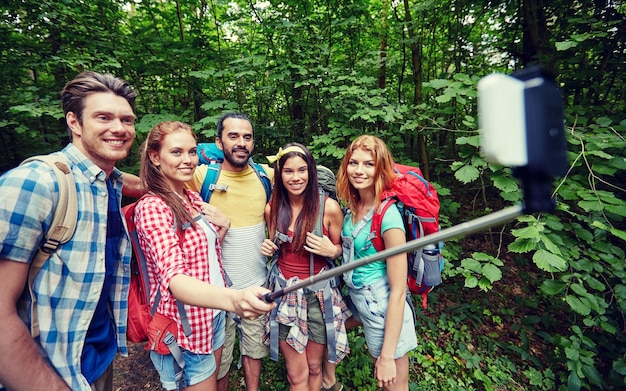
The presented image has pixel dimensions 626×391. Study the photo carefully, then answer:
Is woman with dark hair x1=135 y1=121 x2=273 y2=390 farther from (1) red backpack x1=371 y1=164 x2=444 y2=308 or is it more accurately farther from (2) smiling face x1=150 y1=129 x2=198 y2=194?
(1) red backpack x1=371 y1=164 x2=444 y2=308

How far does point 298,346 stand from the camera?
2432mm

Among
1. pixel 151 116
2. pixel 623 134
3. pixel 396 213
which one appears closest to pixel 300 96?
pixel 151 116

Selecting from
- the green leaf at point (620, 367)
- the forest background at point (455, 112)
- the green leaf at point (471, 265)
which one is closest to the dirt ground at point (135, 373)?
the forest background at point (455, 112)

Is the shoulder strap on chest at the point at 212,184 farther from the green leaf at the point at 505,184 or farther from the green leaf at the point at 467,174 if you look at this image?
the green leaf at the point at 505,184

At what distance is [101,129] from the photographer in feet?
5.21

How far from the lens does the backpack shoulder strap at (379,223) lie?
2150 mm

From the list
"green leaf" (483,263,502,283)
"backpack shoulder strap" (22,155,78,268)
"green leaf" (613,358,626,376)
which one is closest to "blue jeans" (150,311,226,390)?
"backpack shoulder strap" (22,155,78,268)

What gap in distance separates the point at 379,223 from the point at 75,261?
1990 millimetres

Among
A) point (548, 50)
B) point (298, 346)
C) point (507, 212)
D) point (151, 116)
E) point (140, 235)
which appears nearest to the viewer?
point (507, 212)

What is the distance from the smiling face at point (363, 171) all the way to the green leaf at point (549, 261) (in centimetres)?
152

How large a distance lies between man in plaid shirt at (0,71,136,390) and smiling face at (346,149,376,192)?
1.74 m

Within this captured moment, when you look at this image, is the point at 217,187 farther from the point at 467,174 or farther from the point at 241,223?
the point at 467,174

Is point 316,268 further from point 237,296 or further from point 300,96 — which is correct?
point 300,96

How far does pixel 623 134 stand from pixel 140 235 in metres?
4.44
